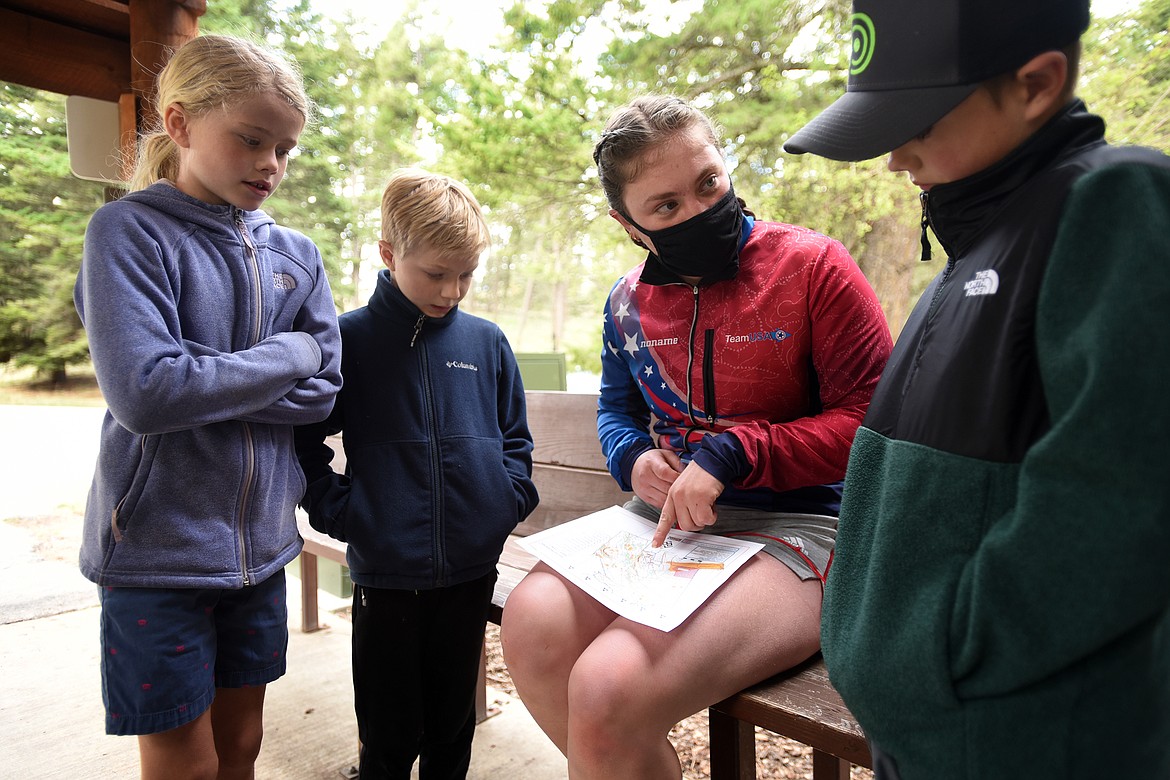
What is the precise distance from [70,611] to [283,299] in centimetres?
293

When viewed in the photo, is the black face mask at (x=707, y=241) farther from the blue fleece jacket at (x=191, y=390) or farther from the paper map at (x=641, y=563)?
the blue fleece jacket at (x=191, y=390)

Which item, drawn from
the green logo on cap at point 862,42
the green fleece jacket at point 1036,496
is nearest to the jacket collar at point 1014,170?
the green fleece jacket at point 1036,496

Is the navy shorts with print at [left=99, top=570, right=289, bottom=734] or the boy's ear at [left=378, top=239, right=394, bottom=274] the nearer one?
the navy shorts with print at [left=99, top=570, right=289, bottom=734]

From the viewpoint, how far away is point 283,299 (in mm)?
1575

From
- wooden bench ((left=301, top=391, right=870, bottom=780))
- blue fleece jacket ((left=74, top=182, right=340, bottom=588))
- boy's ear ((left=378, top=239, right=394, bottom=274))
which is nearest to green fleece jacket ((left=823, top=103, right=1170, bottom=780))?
wooden bench ((left=301, top=391, right=870, bottom=780))

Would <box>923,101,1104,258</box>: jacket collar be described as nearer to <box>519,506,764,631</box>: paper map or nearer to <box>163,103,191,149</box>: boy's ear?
<box>519,506,764,631</box>: paper map

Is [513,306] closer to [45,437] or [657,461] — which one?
[45,437]

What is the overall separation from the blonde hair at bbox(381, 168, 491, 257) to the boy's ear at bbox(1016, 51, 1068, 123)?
1122mm

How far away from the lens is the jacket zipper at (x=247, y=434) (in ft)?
4.72

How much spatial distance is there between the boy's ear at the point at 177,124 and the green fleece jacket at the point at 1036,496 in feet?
4.38

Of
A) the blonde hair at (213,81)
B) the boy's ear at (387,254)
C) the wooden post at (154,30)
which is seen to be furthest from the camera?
the wooden post at (154,30)

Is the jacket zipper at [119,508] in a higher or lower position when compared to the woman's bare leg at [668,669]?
higher

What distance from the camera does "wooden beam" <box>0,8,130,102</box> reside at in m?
2.61

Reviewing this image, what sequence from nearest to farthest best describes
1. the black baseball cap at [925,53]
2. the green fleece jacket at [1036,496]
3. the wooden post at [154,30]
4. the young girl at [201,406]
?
the green fleece jacket at [1036,496] < the black baseball cap at [925,53] < the young girl at [201,406] < the wooden post at [154,30]
